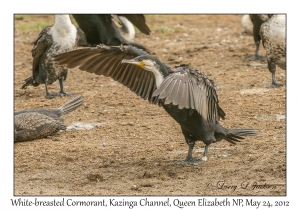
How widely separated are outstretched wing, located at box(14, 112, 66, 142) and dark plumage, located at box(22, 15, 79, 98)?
6.73 feet

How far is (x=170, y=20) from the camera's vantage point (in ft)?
57.6

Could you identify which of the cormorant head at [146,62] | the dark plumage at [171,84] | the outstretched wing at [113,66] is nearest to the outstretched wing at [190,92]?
the dark plumage at [171,84]

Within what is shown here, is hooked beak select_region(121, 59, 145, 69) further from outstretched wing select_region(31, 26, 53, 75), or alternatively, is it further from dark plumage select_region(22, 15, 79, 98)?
outstretched wing select_region(31, 26, 53, 75)

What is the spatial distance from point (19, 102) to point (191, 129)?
4.28 m

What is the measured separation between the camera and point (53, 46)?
10.4m

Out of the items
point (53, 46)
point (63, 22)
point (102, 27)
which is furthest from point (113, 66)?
point (102, 27)

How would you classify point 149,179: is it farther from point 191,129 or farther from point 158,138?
point 158,138

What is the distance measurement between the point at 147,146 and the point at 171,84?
201 centimetres

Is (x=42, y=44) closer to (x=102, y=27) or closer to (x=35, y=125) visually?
A: (x=102, y=27)

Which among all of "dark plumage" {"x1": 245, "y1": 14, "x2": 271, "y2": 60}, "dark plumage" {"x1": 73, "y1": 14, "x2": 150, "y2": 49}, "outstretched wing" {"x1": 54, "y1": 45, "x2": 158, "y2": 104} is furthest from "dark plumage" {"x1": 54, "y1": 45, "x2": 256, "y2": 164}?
"dark plumage" {"x1": 245, "y1": 14, "x2": 271, "y2": 60}

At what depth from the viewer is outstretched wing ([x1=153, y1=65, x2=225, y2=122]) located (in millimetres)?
6070

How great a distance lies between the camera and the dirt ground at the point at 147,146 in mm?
6586

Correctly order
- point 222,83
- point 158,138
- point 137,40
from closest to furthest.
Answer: point 158,138, point 222,83, point 137,40
